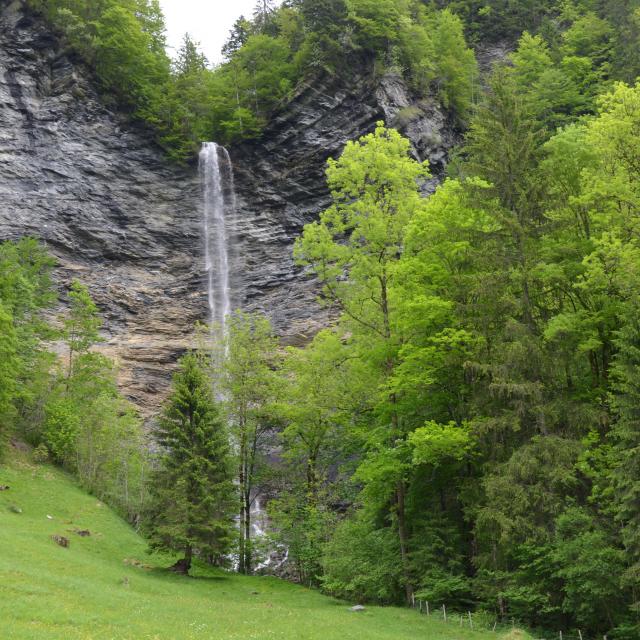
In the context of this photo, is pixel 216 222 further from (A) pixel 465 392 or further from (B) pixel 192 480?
(A) pixel 465 392

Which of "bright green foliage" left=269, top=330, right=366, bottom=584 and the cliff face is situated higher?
the cliff face

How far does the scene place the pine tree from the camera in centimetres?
2373

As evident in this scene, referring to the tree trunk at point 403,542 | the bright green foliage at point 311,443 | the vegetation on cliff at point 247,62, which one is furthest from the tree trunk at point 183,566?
the vegetation on cliff at point 247,62

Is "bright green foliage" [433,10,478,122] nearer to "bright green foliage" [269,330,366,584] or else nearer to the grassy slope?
"bright green foliage" [269,330,366,584]

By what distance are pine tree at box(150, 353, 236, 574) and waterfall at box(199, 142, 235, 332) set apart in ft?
72.9

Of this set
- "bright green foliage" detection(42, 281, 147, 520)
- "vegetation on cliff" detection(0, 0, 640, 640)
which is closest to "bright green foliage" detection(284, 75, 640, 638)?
"vegetation on cliff" detection(0, 0, 640, 640)

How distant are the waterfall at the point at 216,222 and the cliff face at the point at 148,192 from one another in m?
0.65

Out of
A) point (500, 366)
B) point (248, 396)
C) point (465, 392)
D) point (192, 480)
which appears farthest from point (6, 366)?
point (500, 366)

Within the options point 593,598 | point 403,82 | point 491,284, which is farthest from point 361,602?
point 403,82

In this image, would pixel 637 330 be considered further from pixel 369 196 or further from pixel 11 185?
pixel 11 185

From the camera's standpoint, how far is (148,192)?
51812mm

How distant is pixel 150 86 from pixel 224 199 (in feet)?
40.4

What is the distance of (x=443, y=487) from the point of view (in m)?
20.8

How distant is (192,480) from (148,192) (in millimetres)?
33251
